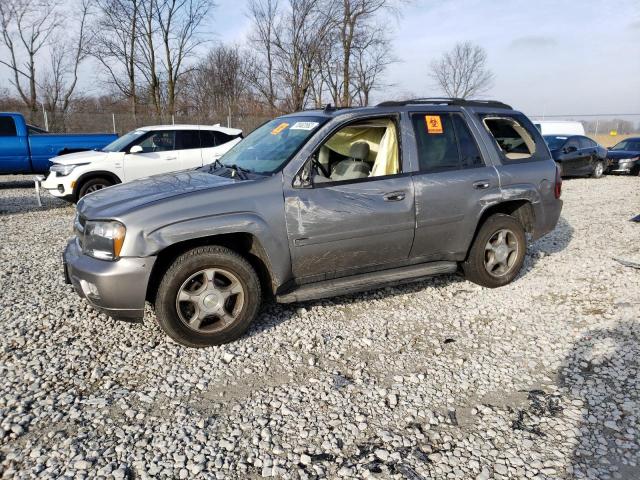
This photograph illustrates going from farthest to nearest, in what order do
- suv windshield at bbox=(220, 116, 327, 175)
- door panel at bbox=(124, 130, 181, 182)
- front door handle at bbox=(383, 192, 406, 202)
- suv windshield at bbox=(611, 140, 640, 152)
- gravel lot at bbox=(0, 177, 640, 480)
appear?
suv windshield at bbox=(611, 140, 640, 152) → door panel at bbox=(124, 130, 181, 182) → front door handle at bbox=(383, 192, 406, 202) → suv windshield at bbox=(220, 116, 327, 175) → gravel lot at bbox=(0, 177, 640, 480)

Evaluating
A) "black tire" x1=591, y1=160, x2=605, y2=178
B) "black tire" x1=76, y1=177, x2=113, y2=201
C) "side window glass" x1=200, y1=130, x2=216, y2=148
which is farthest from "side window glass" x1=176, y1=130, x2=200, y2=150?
"black tire" x1=591, y1=160, x2=605, y2=178

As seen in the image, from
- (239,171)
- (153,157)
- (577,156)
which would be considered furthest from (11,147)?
(577,156)

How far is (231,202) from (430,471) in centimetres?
222

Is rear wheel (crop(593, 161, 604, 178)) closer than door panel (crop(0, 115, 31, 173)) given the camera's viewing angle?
No

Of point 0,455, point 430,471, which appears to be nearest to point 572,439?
point 430,471

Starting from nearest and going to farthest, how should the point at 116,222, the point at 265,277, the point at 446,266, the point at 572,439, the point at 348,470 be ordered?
the point at 348,470 → the point at 572,439 → the point at 116,222 → the point at 265,277 → the point at 446,266

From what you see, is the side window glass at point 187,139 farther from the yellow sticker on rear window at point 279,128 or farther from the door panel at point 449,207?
the door panel at point 449,207

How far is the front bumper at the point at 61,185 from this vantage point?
873 cm

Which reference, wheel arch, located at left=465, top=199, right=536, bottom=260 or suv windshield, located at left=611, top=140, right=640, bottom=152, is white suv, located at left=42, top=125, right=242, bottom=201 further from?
suv windshield, located at left=611, top=140, right=640, bottom=152

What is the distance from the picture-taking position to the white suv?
347 inches

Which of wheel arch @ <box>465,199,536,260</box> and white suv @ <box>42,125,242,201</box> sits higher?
white suv @ <box>42,125,242,201</box>

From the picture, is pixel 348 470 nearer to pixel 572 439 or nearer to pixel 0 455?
pixel 572 439

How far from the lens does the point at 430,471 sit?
2373mm

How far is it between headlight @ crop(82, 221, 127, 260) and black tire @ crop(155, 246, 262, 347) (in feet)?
1.31
